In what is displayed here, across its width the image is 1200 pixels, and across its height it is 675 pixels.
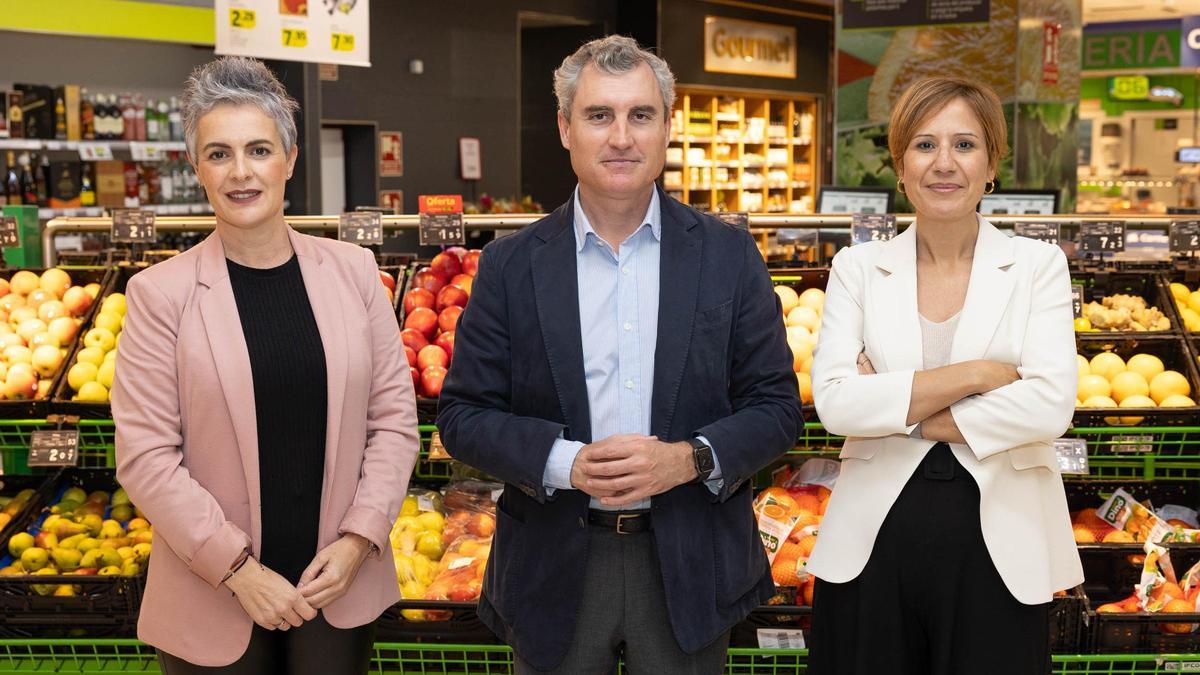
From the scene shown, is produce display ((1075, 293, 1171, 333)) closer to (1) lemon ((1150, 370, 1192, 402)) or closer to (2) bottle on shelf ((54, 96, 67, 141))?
(1) lemon ((1150, 370, 1192, 402))

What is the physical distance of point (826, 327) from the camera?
2.24m

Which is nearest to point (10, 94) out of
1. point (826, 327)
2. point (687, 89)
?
point (826, 327)

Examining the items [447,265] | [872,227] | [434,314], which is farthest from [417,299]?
[872,227]

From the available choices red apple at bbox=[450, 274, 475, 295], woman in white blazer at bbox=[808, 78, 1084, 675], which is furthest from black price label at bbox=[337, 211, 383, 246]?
woman in white blazer at bbox=[808, 78, 1084, 675]

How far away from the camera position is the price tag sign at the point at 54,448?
3.05m

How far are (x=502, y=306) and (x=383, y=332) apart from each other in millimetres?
267

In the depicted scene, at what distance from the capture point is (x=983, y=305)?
2.13 meters

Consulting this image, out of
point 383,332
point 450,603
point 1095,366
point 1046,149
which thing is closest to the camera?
point 383,332

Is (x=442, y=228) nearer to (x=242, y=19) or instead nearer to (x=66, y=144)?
(x=242, y=19)

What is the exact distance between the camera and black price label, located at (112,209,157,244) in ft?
12.3

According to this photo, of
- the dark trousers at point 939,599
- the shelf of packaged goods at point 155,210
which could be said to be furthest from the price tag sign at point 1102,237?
the shelf of packaged goods at point 155,210

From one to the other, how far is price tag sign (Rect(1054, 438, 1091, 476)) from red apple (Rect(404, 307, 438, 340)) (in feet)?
5.78

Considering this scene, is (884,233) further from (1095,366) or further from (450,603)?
(450,603)

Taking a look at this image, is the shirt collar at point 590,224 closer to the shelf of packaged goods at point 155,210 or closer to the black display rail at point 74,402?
the black display rail at point 74,402
